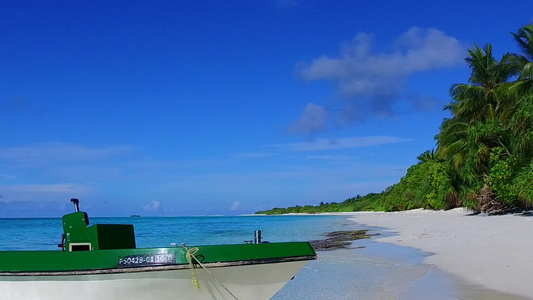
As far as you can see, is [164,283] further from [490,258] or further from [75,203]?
[490,258]

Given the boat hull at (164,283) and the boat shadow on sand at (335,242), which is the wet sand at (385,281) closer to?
the boat hull at (164,283)

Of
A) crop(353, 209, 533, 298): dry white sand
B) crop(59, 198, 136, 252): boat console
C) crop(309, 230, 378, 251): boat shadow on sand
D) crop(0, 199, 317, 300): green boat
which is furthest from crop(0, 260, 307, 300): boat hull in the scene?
crop(309, 230, 378, 251): boat shadow on sand

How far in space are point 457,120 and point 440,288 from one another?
1227 inches

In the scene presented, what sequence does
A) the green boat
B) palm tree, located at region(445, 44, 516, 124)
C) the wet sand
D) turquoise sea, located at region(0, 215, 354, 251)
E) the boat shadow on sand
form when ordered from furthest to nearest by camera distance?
1. palm tree, located at region(445, 44, 516, 124)
2. turquoise sea, located at region(0, 215, 354, 251)
3. the boat shadow on sand
4. the wet sand
5. the green boat

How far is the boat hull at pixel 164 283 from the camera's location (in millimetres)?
6836

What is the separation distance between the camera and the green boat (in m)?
6.80

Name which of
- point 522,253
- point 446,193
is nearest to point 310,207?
point 446,193

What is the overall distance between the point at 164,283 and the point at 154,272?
22 centimetres

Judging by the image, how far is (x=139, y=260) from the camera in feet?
22.3

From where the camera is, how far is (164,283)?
22.5ft

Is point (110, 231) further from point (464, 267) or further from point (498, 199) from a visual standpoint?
point (498, 199)

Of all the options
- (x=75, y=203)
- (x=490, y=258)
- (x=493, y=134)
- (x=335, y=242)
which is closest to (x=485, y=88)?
(x=493, y=134)

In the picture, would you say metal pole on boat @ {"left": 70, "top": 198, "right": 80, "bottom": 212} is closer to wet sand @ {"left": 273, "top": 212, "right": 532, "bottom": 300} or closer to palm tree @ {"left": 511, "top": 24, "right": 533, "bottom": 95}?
wet sand @ {"left": 273, "top": 212, "right": 532, "bottom": 300}

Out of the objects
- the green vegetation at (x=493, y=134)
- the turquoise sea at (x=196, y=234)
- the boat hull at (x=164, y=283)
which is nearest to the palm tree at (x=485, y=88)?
the green vegetation at (x=493, y=134)
